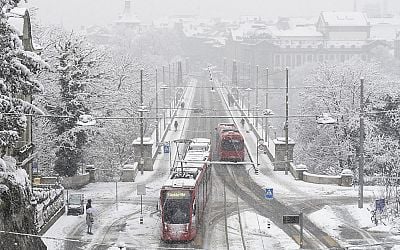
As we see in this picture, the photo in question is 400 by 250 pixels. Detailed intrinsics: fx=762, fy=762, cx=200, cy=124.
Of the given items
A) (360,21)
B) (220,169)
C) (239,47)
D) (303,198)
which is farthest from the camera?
(360,21)

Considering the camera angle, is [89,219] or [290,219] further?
[89,219]

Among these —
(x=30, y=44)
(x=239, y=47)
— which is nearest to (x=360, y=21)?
(x=239, y=47)

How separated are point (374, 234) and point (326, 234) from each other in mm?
1946

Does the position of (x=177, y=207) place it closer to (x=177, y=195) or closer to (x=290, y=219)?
(x=177, y=195)

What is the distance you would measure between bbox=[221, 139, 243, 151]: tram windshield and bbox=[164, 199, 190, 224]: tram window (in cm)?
1962

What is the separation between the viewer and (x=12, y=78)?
25281 millimetres

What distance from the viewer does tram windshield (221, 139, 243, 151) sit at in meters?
48.7

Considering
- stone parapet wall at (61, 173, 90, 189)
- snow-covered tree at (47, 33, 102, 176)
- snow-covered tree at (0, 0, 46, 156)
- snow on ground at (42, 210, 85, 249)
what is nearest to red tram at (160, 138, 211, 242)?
snow on ground at (42, 210, 85, 249)

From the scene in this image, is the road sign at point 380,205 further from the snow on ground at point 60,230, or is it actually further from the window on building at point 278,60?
the window on building at point 278,60

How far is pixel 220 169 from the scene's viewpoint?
1875 inches

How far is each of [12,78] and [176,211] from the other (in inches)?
322

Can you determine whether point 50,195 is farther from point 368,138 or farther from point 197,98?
point 197,98

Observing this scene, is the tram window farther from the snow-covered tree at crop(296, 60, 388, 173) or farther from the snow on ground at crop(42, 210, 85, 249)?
the snow-covered tree at crop(296, 60, 388, 173)

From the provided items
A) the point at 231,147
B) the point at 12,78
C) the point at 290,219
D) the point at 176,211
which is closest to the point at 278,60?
the point at 231,147
